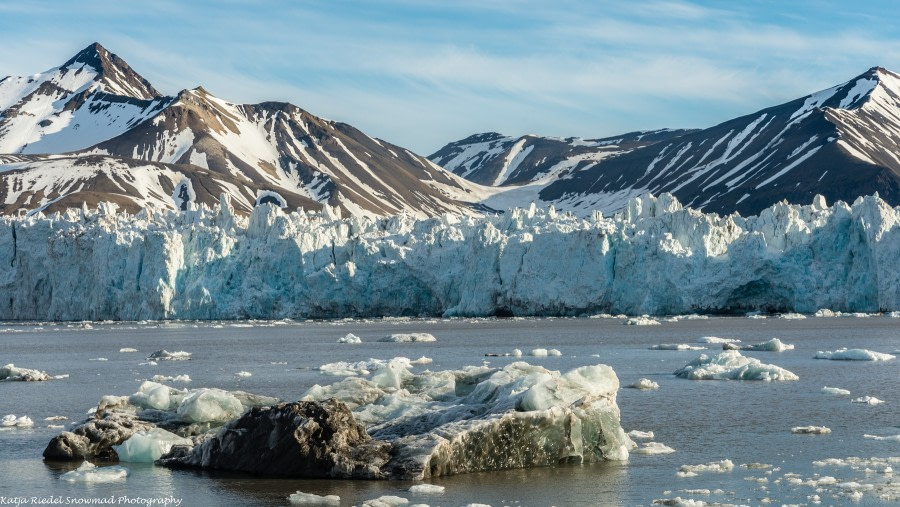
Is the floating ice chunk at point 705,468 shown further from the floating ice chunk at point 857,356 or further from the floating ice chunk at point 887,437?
the floating ice chunk at point 857,356

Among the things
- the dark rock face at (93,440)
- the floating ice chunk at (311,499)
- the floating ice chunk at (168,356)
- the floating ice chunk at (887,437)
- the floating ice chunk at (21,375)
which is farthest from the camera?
the floating ice chunk at (168,356)

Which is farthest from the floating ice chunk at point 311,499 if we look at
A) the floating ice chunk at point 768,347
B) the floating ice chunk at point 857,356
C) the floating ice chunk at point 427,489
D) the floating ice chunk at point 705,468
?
the floating ice chunk at point 768,347

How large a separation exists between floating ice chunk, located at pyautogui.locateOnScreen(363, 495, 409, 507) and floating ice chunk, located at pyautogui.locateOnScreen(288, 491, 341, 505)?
18.0 inches

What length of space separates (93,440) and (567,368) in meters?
16.0

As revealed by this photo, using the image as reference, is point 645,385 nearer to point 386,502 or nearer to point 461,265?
point 386,502

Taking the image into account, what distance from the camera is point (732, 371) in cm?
2662

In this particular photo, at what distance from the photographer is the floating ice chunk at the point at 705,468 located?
14195 mm

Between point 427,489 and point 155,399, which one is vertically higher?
point 155,399

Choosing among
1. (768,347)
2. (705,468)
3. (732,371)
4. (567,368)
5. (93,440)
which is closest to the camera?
(705,468)

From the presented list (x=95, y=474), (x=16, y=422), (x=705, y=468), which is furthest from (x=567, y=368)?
(x=95, y=474)

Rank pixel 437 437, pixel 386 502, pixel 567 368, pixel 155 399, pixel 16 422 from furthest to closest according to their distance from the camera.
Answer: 1. pixel 567 368
2. pixel 16 422
3. pixel 155 399
4. pixel 437 437
5. pixel 386 502

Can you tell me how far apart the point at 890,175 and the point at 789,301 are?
108 metres

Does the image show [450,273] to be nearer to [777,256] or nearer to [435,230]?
[435,230]

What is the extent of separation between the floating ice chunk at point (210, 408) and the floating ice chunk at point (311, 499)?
15.5 feet
